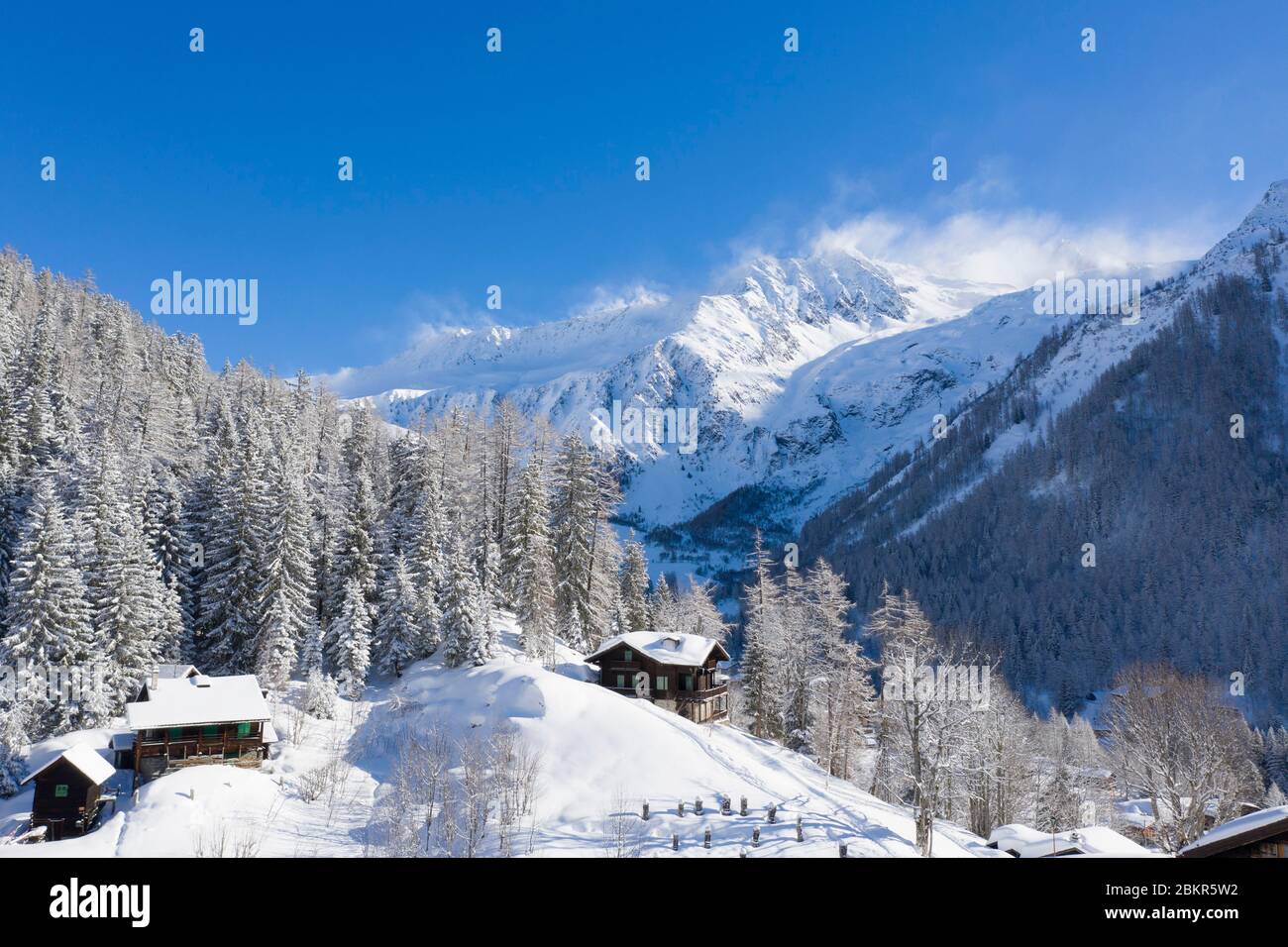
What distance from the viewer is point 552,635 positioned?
199ft

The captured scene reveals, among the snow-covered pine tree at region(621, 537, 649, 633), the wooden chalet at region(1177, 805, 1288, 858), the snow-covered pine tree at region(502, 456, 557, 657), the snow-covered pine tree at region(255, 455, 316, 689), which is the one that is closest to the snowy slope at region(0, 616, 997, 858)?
the snow-covered pine tree at region(502, 456, 557, 657)

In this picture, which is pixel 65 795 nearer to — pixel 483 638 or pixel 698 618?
pixel 483 638

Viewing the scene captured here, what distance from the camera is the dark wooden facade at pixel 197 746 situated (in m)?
43.9

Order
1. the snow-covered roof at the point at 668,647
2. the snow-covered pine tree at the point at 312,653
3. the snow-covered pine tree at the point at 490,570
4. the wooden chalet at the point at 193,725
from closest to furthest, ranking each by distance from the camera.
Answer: the wooden chalet at the point at 193,725
the snow-covered roof at the point at 668,647
the snow-covered pine tree at the point at 312,653
the snow-covered pine tree at the point at 490,570

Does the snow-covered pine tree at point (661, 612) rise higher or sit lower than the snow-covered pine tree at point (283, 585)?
lower

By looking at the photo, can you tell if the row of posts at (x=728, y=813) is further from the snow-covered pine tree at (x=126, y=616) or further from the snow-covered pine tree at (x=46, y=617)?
the snow-covered pine tree at (x=46, y=617)

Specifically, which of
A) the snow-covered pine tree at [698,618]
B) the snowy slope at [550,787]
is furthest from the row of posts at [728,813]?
the snow-covered pine tree at [698,618]

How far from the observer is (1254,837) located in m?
29.6

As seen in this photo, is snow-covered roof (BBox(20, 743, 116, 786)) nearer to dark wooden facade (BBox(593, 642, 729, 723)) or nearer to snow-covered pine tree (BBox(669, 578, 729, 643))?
dark wooden facade (BBox(593, 642, 729, 723))

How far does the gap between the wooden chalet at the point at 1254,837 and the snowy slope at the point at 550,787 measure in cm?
1152

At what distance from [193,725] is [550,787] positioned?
22689 millimetres

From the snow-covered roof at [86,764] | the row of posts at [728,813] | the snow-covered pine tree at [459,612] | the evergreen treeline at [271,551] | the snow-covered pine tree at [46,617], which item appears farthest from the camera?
the snow-covered pine tree at [459,612]

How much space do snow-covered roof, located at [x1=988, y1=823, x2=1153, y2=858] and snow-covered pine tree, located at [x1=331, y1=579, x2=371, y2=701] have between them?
4462cm
